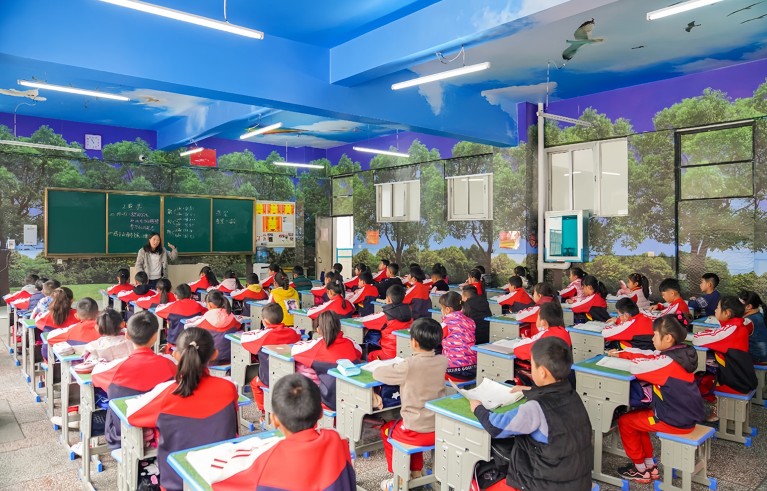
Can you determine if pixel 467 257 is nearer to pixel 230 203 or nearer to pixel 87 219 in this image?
pixel 230 203

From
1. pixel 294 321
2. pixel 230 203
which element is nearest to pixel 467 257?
pixel 294 321

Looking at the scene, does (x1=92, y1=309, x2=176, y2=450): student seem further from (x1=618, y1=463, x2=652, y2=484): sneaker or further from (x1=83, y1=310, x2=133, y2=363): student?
(x1=618, y1=463, x2=652, y2=484): sneaker

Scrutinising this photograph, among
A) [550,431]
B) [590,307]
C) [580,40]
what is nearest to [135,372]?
[550,431]

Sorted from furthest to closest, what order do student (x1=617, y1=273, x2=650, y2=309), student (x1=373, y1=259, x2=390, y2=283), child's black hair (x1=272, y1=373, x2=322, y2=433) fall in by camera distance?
student (x1=373, y1=259, x2=390, y2=283) < student (x1=617, y1=273, x2=650, y2=309) < child's black hair (x1=272, y1=373, x2=322, y2=433)

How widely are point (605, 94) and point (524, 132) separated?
1398 mm

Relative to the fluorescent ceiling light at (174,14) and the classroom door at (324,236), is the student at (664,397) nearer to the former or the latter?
the fluorescent ceiling light at (174,14)

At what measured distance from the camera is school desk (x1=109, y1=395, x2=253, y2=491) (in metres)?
2.61

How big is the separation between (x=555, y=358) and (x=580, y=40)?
5.24 metres

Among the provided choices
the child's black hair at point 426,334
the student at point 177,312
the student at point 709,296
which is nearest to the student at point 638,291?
the student at point 709,296

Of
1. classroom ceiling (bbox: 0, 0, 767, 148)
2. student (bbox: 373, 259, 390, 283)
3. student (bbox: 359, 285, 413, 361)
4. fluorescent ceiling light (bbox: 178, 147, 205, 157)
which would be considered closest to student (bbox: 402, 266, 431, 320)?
student (bbox: 359, 285, 413, 361)

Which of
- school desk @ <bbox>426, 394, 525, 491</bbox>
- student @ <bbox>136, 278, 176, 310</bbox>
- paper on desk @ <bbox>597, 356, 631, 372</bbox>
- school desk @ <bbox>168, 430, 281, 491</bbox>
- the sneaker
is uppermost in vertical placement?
student @ <bbox>136, 278, 176, 310</bbox>

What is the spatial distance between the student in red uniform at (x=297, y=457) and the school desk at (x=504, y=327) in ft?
13.4

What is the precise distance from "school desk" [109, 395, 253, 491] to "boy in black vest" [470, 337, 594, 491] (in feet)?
5.43

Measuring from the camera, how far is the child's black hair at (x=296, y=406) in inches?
73.5
